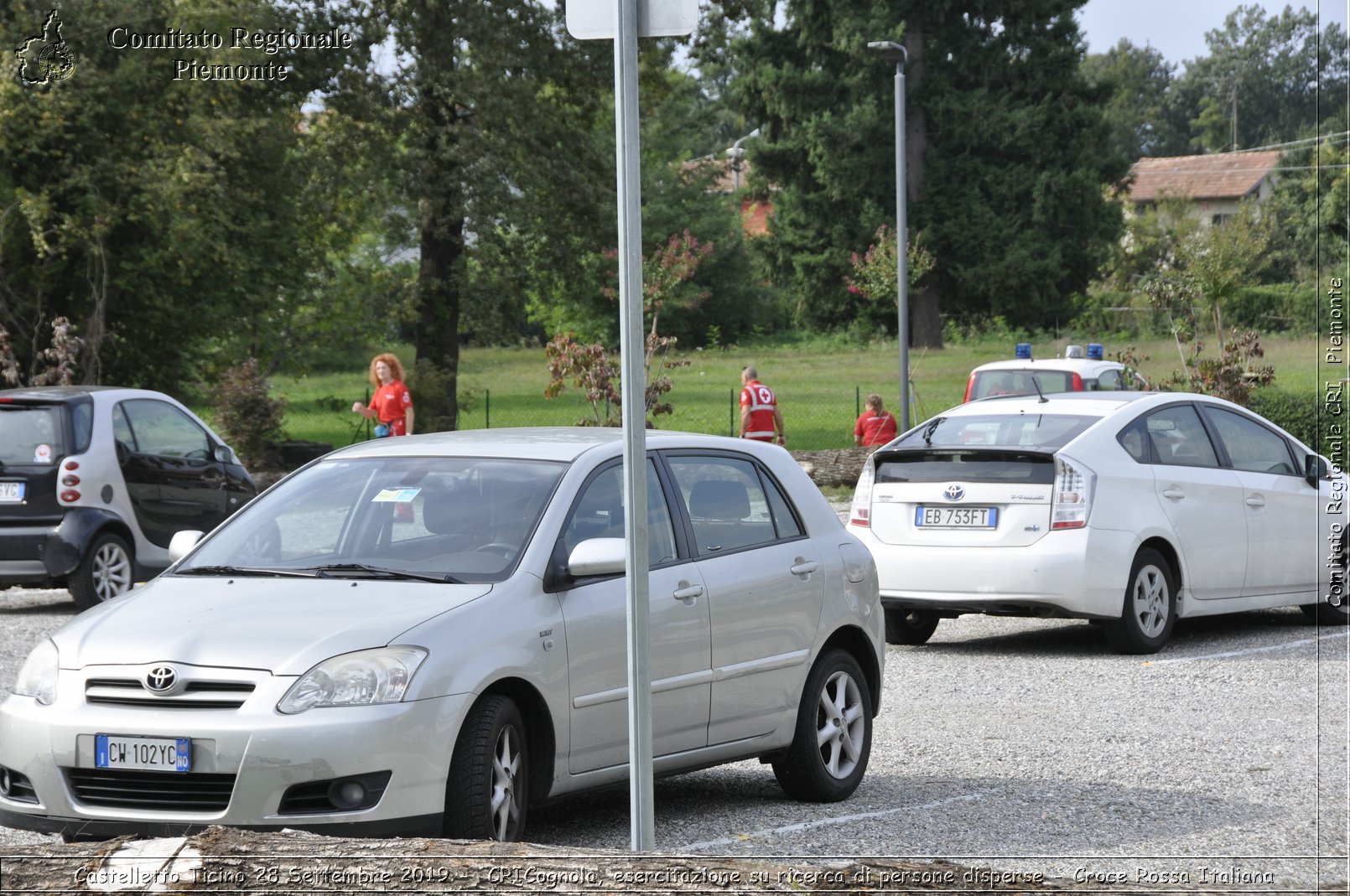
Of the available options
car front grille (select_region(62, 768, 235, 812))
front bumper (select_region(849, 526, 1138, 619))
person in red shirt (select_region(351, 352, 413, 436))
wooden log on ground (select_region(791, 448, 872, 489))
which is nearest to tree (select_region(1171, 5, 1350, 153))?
front bumper (select_region(849, 526, 1138, 619))

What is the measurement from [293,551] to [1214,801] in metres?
3.96

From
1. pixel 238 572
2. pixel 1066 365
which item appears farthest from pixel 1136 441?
pixel 1066 365

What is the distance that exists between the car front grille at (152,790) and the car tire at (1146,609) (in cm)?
721

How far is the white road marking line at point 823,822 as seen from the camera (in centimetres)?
611

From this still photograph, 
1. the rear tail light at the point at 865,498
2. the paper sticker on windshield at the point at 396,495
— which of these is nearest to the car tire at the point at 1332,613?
the rear tail light at the point at 865,498

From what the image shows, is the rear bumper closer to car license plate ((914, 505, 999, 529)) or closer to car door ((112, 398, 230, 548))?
car door ((112, 398, 230, 548))

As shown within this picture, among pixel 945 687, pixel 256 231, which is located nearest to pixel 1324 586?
pixel 945 687

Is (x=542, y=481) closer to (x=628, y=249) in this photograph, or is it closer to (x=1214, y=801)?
(x=628, y=249)

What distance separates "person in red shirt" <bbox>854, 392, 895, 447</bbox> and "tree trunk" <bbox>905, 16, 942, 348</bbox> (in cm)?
2739

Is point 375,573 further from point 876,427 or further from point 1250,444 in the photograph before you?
point 876,427

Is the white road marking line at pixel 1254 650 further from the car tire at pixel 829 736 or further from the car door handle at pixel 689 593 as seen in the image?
the car door handle at pixel 689 593

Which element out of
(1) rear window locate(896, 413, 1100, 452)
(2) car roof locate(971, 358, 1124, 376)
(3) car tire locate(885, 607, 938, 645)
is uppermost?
(2) car roof locate(971, 358, 1124, 376)

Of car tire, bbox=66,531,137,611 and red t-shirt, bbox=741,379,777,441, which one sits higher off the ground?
red t-shirt, bbox=741,379,777,441

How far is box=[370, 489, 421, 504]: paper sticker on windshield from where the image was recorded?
6305 mm
